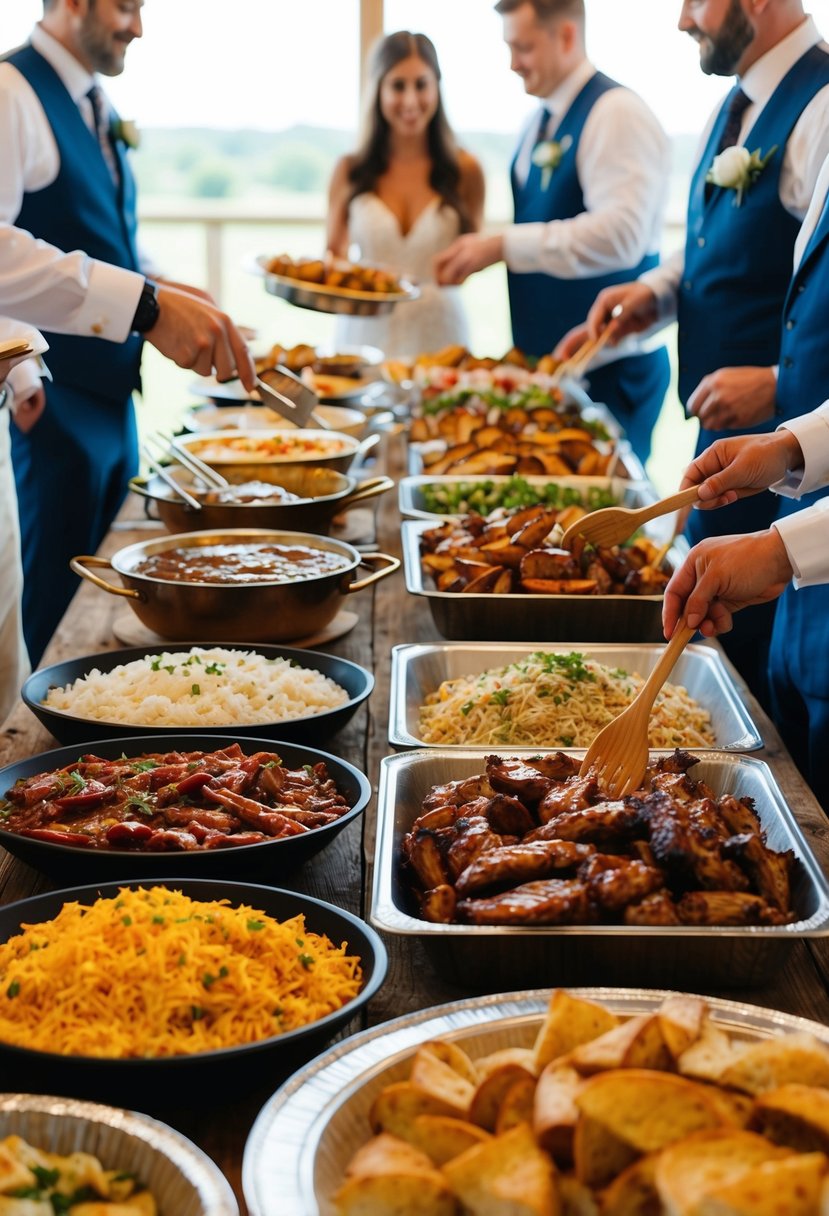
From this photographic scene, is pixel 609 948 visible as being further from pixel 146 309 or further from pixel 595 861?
pixel 146 309

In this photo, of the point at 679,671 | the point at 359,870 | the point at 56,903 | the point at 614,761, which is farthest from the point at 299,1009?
the point at 679,671

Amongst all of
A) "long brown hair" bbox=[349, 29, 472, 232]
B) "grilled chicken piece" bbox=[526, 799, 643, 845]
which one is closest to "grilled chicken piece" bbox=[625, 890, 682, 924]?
"grilled chicken piece" bbox=[526, 799, 643, 845]

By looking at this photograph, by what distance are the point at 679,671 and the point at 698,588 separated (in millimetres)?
413

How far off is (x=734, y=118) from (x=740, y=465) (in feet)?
7.23

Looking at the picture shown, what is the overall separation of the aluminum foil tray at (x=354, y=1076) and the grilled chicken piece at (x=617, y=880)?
16cm

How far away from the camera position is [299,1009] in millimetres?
1146

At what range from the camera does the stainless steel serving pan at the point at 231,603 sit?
7.16 feet

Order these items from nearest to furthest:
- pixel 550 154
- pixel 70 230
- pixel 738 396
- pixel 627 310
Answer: pixel 738 396
pixel 70 230
pixel 627 310
pixel 550 154

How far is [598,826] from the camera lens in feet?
4.60

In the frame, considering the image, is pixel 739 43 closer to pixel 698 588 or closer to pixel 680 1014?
pixel 698 588

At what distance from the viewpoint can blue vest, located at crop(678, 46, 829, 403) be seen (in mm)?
3557

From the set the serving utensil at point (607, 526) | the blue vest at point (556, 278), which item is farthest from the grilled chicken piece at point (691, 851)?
the blue vest at point (556, 278)

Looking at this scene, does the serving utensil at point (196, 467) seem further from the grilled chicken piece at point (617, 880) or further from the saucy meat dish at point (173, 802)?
the grilled chicken piece at point (617, 880)

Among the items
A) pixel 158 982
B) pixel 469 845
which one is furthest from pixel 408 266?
pixel 158 982
